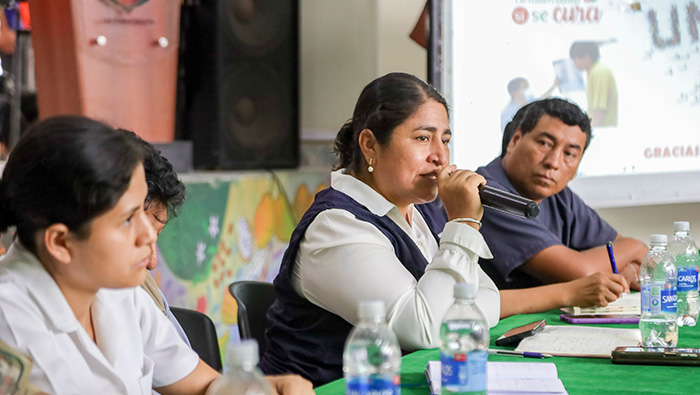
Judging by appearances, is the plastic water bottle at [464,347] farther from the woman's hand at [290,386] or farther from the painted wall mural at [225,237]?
the painted wall mural at [225,237]

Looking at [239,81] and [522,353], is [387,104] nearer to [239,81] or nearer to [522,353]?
[522,353]

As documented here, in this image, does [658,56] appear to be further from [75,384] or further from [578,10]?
[75,384]

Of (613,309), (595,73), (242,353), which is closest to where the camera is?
(242,353)

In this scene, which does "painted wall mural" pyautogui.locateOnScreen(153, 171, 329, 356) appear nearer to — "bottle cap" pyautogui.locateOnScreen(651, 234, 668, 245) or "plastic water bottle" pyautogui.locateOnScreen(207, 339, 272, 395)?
"bottle cap" pyautogui.locateOnScreen(651, 234, 668, 245)

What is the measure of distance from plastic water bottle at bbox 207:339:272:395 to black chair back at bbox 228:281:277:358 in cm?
102

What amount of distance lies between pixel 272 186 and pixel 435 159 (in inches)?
63.9

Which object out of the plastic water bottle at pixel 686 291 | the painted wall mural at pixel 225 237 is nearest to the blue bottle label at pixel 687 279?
the plastic water bottle at pixel 686 291

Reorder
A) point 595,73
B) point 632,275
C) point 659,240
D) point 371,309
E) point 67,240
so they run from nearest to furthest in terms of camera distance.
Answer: point 371,309 → point 67,240 → point 659,240 → point 632,275 → point 595,73

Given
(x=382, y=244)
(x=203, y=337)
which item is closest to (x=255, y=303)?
(x=203, y=337)

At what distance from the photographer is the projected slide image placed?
3037mm

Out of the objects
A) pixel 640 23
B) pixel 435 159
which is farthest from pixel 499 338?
pixel 640 23

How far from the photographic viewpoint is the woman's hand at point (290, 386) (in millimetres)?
1236

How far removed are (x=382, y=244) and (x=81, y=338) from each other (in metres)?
0.74

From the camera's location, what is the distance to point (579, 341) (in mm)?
1602
